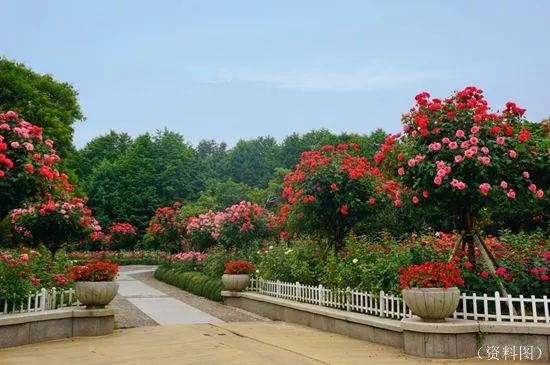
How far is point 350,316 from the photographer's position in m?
7.83

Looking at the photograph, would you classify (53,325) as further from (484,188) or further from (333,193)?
(484,188)

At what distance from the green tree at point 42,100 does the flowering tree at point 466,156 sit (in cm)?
2111

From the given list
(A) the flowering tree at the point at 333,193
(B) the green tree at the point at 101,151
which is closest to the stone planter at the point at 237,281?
(A) the flowering tree at the point at 333,193

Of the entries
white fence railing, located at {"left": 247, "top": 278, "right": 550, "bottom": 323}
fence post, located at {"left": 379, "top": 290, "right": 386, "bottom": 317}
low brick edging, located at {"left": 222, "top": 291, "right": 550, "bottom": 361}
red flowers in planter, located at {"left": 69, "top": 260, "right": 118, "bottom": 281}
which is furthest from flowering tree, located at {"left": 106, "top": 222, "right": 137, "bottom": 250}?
low brick edging, located at {"left": 222, "top": 291, "right": 550, "bottom": 361}

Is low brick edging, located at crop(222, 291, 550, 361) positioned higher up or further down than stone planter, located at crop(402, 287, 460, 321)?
further down

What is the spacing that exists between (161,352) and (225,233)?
1000 centimetres

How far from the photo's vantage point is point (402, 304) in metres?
7.25

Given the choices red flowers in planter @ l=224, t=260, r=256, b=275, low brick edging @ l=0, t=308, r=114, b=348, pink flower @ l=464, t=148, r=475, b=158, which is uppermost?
pink flower @ l=464, t=148, r=475, b=158

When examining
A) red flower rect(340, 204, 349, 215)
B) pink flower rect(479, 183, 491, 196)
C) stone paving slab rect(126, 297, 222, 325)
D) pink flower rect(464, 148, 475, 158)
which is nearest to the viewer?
pink flower rect(479, 183, 491, 196)

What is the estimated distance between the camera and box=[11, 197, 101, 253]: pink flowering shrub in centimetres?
1516

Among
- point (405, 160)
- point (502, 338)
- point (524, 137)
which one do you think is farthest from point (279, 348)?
point (524, 137)

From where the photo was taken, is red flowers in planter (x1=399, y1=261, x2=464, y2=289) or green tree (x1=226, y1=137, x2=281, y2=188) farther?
green tree (x1=226, y1=137, x2=281, y2=188)

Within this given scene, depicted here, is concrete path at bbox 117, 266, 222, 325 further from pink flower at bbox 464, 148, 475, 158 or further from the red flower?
pink flower at bbox 464, 148, 475, 158

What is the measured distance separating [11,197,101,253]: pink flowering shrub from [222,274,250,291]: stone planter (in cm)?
547
